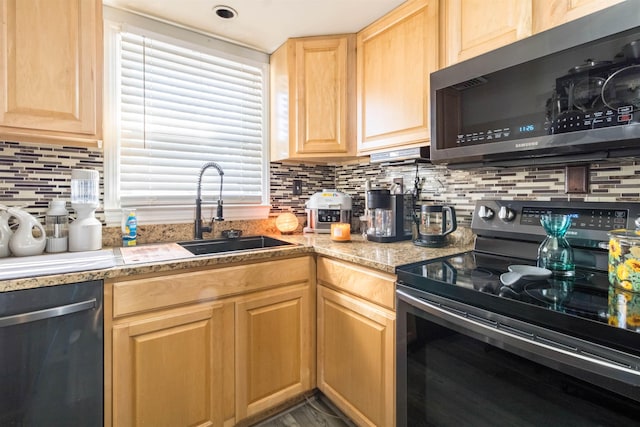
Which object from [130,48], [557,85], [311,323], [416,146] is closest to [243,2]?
[130,48]

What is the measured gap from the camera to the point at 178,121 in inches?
73.2

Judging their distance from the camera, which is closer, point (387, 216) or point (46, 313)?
point (46, 313)

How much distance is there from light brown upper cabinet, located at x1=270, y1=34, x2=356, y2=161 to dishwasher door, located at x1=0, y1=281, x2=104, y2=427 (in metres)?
1.30

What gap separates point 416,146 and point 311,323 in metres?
1.04

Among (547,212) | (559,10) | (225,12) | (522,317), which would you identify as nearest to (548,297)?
(522,317)

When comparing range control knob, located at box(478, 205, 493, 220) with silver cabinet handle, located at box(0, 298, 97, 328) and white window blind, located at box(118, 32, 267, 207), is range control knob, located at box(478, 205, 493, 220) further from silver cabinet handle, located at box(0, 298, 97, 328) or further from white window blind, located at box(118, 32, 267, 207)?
silver cabinet handle, located at box(0, 298, 97, 328)

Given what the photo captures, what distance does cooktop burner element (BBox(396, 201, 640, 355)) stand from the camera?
0.71 meters

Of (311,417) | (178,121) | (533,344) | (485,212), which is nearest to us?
(533,344)

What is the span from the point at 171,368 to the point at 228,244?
78 centimetres

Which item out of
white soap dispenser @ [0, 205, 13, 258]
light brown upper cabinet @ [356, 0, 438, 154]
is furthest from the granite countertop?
light brown upper cabinet @ [356, 0, 438, 154]

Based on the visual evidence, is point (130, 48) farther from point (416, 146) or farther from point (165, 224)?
point (416, 146)

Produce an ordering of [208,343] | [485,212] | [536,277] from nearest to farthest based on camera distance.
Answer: [536,277]
[208,343]
[485,212]

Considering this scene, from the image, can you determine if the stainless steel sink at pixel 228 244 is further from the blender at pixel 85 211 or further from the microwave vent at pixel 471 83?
the microwave vent at pixel 471 83

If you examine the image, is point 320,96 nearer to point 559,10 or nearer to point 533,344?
point 559,10
